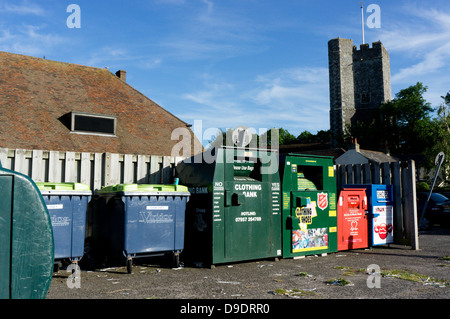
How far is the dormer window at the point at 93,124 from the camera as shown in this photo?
63.3 ft

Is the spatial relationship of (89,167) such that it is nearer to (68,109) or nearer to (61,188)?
(61,188)

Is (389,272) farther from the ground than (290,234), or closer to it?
closer to it

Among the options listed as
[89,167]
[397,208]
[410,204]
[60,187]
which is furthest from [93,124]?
[410,204]

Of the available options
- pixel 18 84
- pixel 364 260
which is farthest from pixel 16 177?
pixel 18 84

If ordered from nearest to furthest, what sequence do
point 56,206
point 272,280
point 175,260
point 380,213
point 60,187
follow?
point 272,280
point 56,206
point 60,187
point 175,260
point 380,213

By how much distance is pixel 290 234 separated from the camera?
7539mm

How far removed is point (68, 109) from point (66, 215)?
15.3 m

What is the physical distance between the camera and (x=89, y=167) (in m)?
7.08

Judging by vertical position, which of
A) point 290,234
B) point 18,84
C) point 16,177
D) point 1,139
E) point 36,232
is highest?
point 18,84

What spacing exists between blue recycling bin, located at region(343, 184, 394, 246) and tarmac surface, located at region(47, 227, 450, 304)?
1338 millimetres

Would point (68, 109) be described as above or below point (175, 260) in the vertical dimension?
above

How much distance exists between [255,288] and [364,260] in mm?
3261

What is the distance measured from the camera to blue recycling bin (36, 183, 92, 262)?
228 inches
